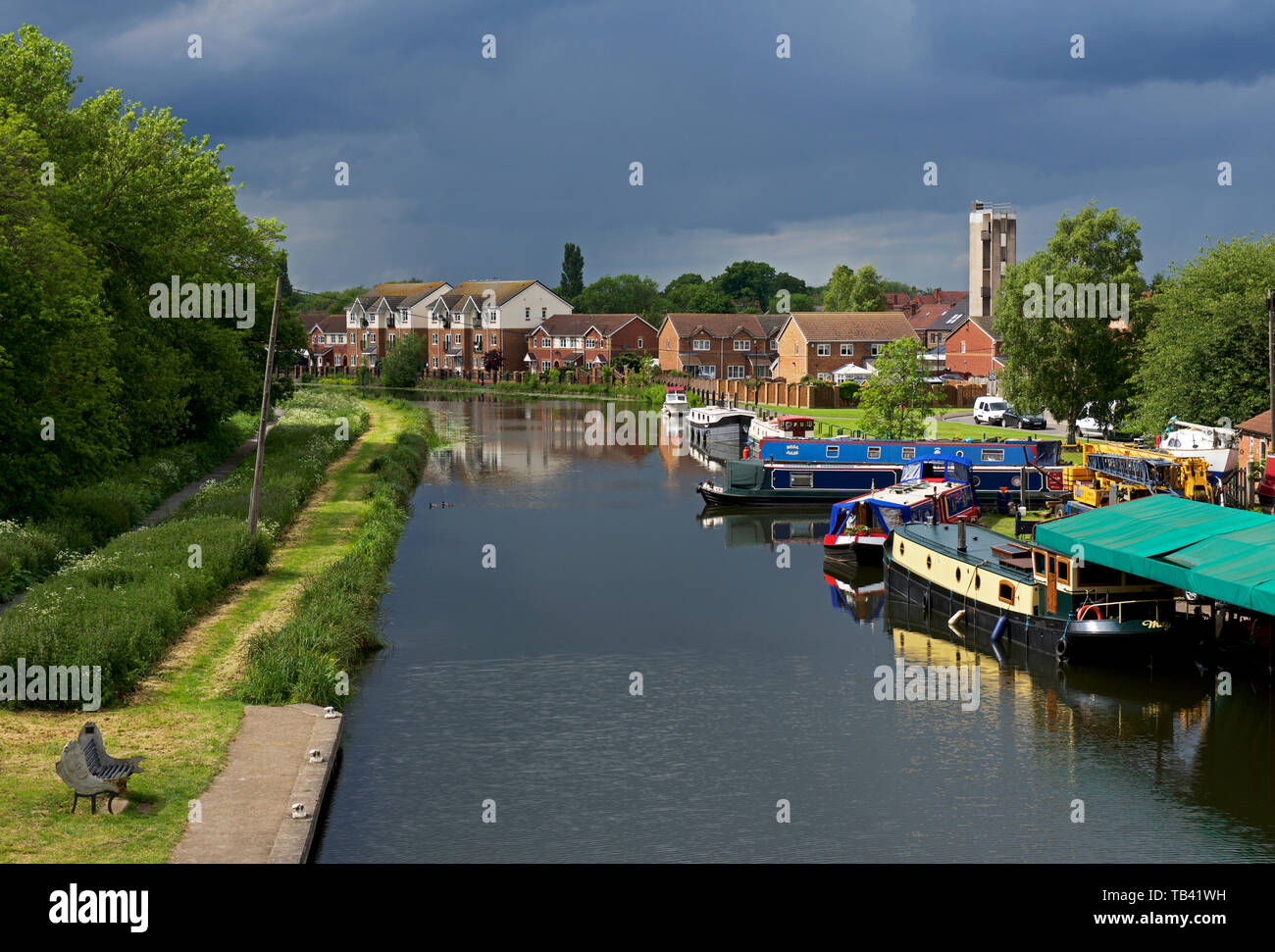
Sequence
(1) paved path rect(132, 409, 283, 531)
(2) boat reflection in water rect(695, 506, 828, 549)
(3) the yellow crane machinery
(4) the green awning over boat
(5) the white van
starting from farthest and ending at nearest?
(5) the white van → (2) boat reflection in water rect(695, 506, 828, 549) → (3) the yellow crane machinery → (1) paved path rect(132, 409, 283, 531) → (4) the green awning over boat

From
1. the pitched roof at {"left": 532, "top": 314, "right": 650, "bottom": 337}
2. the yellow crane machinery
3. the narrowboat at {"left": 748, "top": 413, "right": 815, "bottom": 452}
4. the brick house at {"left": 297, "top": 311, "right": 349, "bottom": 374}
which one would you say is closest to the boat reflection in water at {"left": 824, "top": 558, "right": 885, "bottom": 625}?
the yellow crane machinery

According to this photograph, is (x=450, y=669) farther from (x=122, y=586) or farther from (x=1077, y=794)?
(x=1077, y=794)

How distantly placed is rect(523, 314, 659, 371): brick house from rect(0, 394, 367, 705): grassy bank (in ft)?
356

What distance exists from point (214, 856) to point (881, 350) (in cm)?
6057

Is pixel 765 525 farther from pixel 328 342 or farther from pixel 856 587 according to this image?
pixel 328 342

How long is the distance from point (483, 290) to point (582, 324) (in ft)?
62.0

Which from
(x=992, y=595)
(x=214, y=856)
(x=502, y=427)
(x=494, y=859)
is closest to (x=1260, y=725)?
(x=992, y=595)

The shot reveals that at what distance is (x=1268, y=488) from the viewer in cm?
4650

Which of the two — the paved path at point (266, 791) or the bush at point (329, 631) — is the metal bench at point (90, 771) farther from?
the bush at point (329, 631)

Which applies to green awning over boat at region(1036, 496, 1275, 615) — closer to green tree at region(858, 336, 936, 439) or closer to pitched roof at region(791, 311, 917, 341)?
green tree at region(858, 336, 936, 439)

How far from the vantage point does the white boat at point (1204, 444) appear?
49.3m

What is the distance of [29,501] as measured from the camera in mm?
36812

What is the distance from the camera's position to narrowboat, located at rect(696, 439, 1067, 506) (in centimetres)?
5706

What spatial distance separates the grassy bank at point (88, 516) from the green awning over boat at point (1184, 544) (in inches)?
960
